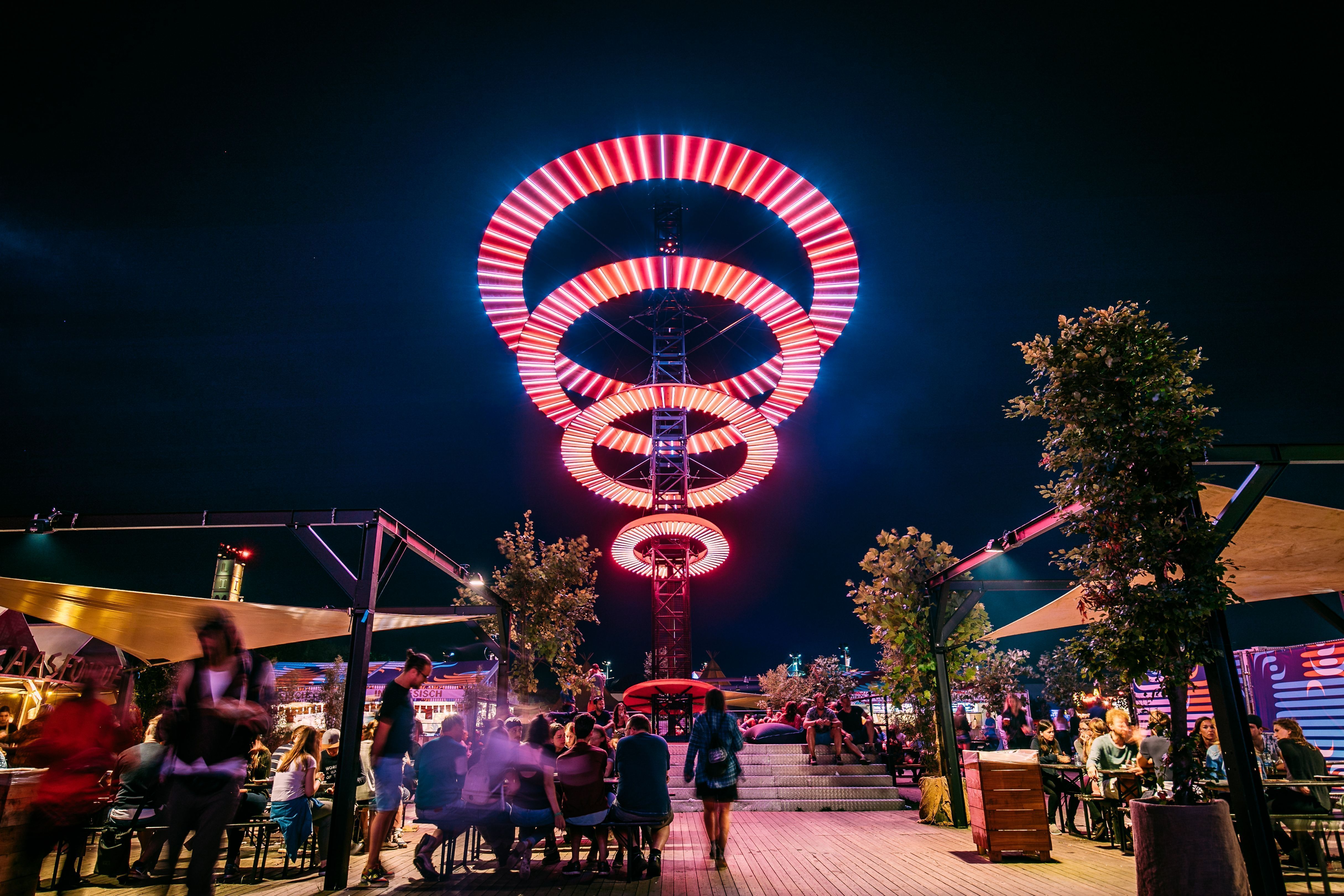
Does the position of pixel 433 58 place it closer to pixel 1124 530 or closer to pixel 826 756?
pixel 1124 530

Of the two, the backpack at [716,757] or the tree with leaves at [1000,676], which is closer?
the backpack at [716,757]

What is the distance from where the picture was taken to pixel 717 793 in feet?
20.6

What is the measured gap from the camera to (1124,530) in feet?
16.5

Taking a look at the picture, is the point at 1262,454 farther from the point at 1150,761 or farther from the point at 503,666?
the point at 503,666

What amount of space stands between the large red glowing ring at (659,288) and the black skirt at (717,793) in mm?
11196

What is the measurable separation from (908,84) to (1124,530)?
11.3m

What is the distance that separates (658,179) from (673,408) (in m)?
5.92

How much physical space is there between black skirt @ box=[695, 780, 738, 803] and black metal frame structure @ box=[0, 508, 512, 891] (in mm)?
3239

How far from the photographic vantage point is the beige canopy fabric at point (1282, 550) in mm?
7102

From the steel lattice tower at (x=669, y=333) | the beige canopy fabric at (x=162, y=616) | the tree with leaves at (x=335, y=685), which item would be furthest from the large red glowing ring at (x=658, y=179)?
the tree with leaves at (x=335, y=685)

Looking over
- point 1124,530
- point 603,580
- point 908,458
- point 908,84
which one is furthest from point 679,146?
point 603,580

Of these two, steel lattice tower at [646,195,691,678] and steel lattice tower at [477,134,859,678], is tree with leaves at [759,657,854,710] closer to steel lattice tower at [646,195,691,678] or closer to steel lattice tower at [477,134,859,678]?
steel lattice tower at [646,195,691,678]

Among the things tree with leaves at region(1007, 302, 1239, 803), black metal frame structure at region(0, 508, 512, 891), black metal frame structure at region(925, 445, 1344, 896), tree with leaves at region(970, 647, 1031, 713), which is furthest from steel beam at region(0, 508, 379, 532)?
→ tree with leaves at region(970, 647, 1031, 713)

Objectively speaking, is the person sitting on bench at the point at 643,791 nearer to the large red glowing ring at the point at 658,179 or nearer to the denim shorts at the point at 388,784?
the denim shorts at the point at 388,784
